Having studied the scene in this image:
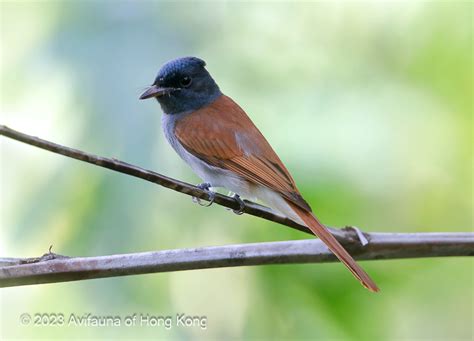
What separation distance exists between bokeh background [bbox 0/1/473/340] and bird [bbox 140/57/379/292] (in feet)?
0.86

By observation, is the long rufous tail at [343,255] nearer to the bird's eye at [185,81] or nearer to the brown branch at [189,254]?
the brown branch at [189,254]

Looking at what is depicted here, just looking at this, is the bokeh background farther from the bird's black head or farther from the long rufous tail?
the bird's black head

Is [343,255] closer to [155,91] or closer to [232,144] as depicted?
[232,144]

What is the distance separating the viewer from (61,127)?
2.04 m

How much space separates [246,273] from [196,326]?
207 mm

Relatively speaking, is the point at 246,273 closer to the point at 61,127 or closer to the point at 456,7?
the point at 61,127

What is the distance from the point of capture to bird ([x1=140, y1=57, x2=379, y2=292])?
2.71 meters

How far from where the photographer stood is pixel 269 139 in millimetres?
2307

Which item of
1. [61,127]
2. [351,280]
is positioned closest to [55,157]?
[61,127]

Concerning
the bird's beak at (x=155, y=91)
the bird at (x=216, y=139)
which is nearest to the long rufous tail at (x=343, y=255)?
the bird at (x=216, y=139)

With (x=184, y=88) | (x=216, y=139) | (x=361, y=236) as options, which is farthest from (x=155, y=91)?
(x=361, y=236)

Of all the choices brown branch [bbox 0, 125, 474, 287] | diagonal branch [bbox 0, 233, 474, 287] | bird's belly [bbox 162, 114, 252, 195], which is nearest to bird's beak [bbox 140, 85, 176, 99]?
bird's belly [bbox 162, 114, 252, 195]

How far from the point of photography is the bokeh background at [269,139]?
1957mm

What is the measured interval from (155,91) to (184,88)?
0.46 m
